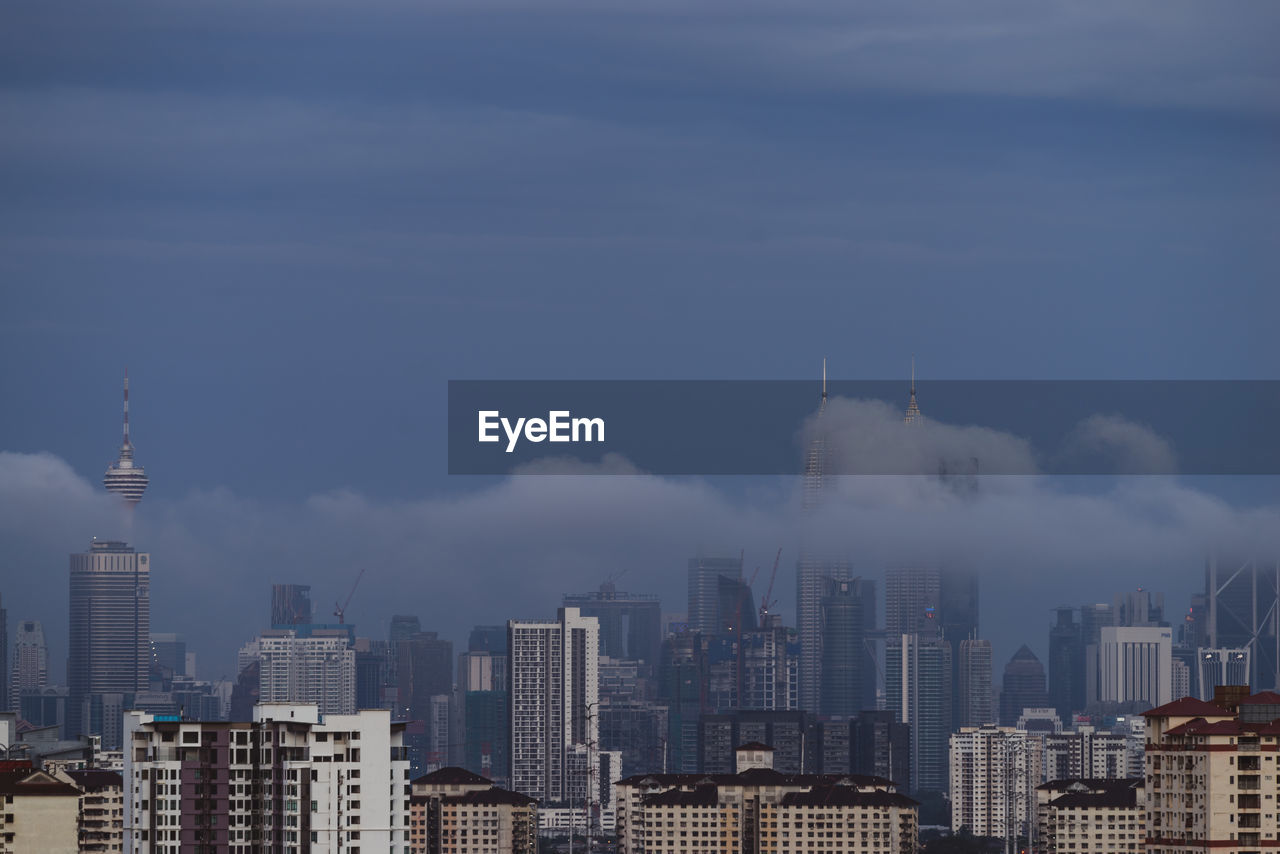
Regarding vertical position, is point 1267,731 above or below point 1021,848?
above

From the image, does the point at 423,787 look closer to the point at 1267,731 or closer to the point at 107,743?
the point at 107,743

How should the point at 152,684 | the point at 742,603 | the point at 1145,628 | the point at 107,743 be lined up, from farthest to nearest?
the point at 742,603 → the point at 1145,628 → the point at 152,684 → the point at 107,743

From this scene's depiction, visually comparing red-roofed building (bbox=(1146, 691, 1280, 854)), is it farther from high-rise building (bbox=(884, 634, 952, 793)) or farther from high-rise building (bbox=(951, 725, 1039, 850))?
high-rise building (bbox=(884, 634, 952, 793))

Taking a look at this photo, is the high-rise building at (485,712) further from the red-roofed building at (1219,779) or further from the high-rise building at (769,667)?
the red-roofed building at (1219,779)

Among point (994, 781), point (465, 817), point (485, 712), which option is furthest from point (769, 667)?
point (465, 817)

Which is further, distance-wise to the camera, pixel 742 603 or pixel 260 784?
pixel 742 603

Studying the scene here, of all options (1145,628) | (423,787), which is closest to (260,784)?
(423,787)

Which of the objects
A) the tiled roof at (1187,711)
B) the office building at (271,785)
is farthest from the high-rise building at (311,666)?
the tiled roof at (1187,711)
